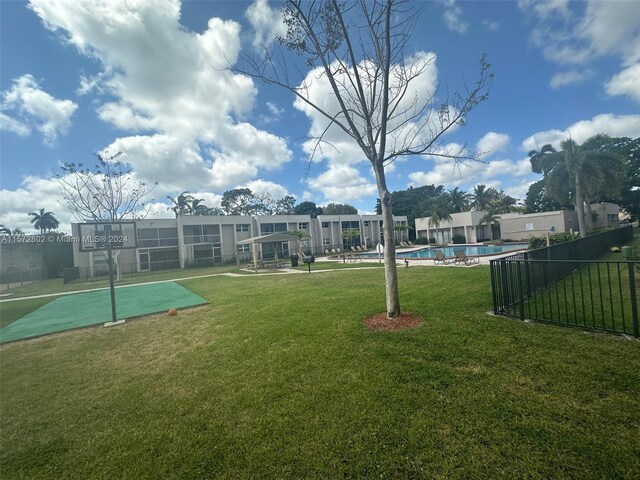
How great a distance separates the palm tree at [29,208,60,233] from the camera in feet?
153

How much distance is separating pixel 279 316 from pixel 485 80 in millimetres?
6699

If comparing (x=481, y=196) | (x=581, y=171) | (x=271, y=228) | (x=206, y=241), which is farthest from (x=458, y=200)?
(x=206, y=241)

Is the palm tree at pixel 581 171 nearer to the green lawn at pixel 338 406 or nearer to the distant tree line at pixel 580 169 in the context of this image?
the distant tree line at pixel 580 169

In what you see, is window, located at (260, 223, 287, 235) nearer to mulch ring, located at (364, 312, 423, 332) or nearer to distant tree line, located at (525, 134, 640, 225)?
distant tree line, located at (525, 134, 640, 225)

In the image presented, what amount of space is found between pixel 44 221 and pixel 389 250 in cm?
6521

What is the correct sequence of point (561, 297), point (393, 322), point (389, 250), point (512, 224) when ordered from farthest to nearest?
point (512, 224)
point (561, 297)
point (389, 250)
point (393, 322)

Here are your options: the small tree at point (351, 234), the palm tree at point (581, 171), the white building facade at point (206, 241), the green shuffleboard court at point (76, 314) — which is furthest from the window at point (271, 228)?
the palm tree at point (581, 171)

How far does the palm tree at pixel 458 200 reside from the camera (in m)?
49.7

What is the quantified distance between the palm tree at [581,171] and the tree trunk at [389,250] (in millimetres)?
24096

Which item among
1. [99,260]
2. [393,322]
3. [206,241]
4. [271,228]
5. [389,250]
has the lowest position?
[393,322]

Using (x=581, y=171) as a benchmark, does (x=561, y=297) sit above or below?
below

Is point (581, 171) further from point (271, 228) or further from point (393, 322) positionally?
point (271, 228)

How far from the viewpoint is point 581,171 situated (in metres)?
21.2

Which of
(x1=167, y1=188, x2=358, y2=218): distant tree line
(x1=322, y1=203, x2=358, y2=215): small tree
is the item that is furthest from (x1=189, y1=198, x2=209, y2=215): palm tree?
(x1=322, y1=203, x2=358, y2=215): small tree
